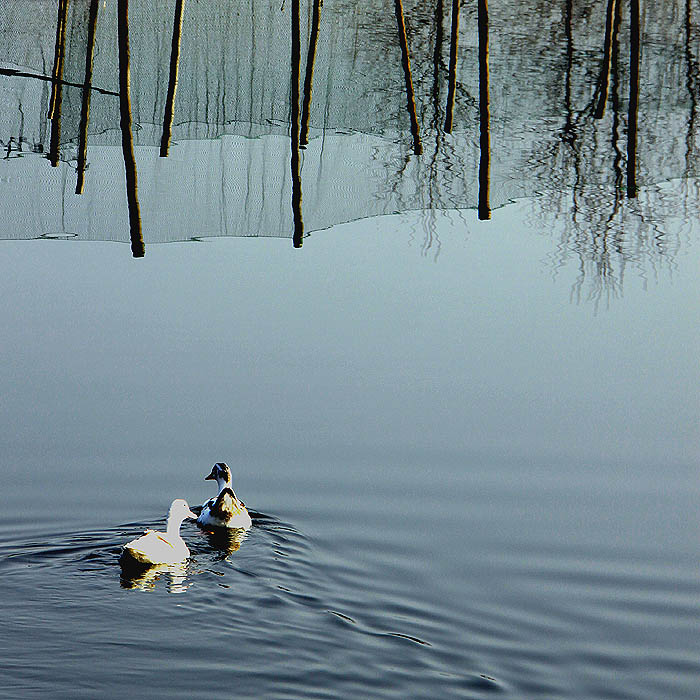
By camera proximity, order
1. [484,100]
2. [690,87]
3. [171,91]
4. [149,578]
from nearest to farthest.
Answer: [149,578] < [484,100] < [171,91] < [690,87]

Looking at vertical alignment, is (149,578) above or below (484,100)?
below

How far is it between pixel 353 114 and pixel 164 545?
1309 cm

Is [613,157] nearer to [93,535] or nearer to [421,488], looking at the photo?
[421,488]

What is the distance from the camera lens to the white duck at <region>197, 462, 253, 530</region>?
722cm

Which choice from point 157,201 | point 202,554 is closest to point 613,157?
point 157,201

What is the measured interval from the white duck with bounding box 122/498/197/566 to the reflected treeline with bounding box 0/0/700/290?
17.9 feet

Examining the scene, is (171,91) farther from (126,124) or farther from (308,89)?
(126,124)

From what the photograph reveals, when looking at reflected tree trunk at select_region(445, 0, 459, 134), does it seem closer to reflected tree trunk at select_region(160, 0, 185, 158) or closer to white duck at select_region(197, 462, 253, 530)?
reflected tree trunk at select_region(160, 0, 185, 158)

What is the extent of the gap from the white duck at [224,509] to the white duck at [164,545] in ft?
0.47

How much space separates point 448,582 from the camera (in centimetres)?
625

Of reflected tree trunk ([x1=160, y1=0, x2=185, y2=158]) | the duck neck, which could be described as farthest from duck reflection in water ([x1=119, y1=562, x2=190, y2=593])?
reflected tree trunk ([x1=160, y1=0, x2=185, y2=158])

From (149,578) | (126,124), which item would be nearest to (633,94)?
(126,124)

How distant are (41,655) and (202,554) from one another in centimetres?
211

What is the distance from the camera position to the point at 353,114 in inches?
741
